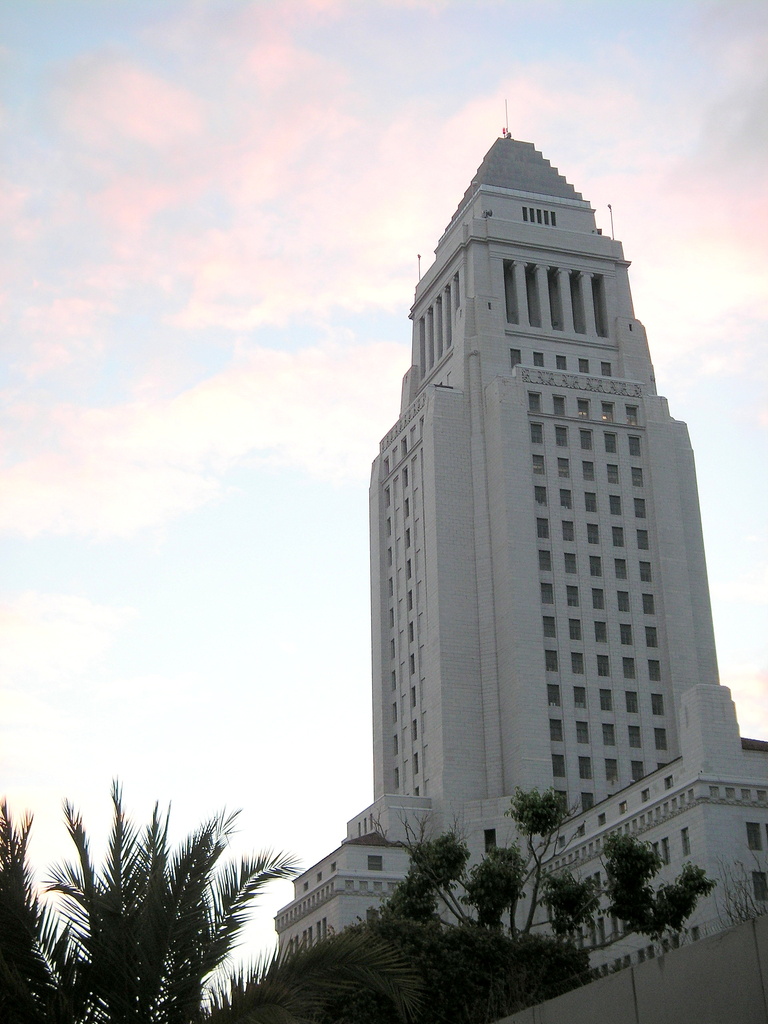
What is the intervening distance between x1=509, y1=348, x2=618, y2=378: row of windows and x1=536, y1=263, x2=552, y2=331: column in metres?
2.45

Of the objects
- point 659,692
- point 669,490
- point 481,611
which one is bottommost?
point 659,692

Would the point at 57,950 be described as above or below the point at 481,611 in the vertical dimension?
below

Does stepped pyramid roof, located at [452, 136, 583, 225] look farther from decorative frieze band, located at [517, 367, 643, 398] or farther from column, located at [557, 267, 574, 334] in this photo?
decorative frieze band, located at [517, 367, 643, 398]

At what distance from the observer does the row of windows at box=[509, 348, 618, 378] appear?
9344 centimetres

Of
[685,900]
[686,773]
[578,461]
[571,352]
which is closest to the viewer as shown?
[685,900]

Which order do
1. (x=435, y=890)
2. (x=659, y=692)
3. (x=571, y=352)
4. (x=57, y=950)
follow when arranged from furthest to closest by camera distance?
(x=571, y=352)
(x=659, y=692)
(x=435, y=890)
(x=57, y=950)

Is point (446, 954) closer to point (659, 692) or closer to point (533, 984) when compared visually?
point (533, 984)

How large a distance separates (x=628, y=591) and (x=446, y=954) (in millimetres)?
42034

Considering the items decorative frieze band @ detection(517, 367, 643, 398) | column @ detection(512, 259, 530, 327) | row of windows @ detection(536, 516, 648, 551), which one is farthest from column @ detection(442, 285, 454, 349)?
row of windows @ detection(536, 516, 648, 551)

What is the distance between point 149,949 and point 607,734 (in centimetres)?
6239

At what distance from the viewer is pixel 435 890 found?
5541cm

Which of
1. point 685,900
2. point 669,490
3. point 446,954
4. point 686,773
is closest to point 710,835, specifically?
point 686,773

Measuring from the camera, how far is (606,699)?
8175 centimetres

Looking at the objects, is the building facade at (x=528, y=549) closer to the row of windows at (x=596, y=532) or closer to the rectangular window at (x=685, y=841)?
the row of windows at (x=596, y=532)
